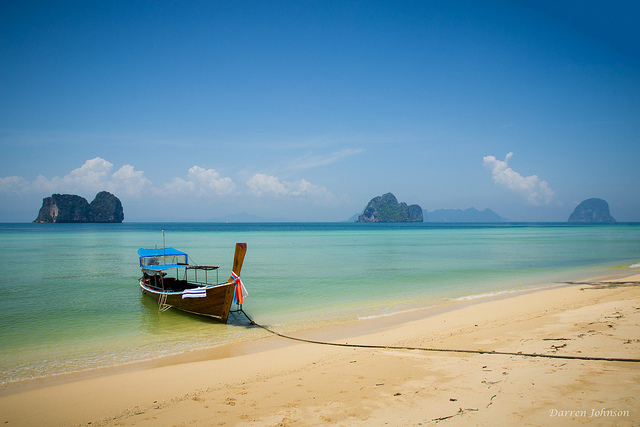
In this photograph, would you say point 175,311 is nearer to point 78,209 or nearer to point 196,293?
point 196,293

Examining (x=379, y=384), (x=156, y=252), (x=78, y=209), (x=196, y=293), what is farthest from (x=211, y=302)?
(x=78, y=209)

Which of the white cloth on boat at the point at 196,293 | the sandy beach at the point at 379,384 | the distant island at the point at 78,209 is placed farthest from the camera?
the distant island at the point at 78,209

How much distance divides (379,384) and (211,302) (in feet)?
25.1

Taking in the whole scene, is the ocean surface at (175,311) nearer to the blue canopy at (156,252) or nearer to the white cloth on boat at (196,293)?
the white cloth on boat at (196,293)

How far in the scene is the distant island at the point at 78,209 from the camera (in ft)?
545

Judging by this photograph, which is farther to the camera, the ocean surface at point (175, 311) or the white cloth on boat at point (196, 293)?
the white cloth on boat at point (196, 293)

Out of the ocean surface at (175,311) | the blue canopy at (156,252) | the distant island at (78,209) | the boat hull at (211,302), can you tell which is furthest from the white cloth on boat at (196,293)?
the distant island at (78,209)

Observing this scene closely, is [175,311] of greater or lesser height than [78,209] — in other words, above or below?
below

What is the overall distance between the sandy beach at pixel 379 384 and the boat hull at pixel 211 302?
2316 mm

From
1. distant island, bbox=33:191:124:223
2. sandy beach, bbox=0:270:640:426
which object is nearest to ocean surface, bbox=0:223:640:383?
sandy beach, bbox=0:270:640:426

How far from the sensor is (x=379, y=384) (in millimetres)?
5848

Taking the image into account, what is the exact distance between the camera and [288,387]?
239 inches

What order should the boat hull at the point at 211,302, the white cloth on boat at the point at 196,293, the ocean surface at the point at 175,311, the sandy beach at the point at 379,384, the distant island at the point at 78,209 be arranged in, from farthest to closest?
the distant island at the point at 78,209 < the white cloth on boat at the point at 196,293 < the boat hull at the point at 211,302 < the ocean surface at the point at 175,311 < the sandy beach at the point at 379,384

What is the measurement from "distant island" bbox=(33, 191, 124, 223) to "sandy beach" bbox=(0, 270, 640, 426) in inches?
7812
